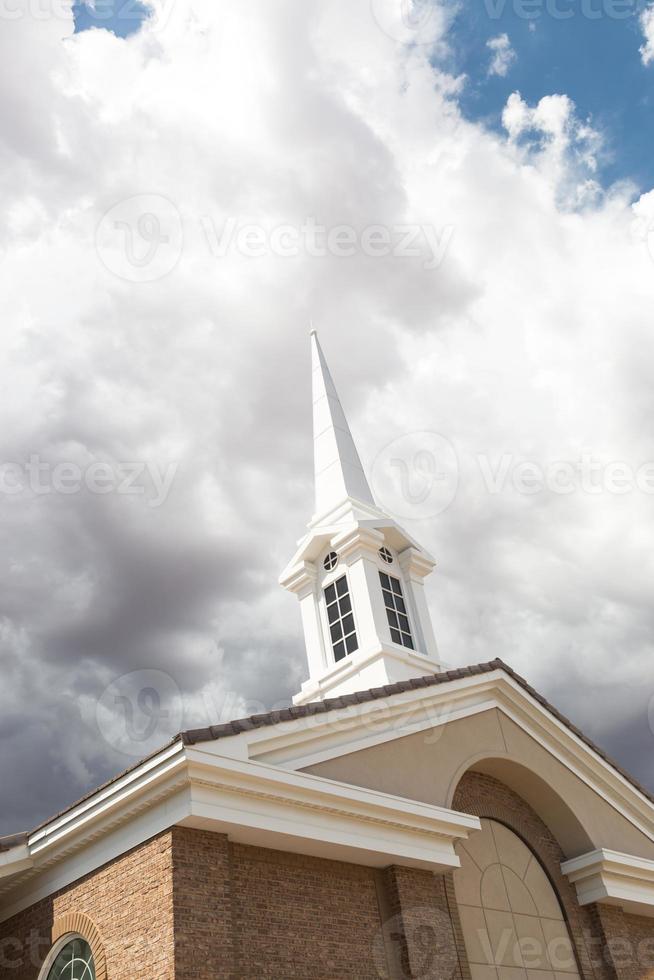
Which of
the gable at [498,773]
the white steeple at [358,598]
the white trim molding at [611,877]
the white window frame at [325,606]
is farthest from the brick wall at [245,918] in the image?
the white window frame at [325,606]

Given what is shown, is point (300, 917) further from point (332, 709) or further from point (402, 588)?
point (402, 588)

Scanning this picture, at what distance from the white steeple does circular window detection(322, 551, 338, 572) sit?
23mm

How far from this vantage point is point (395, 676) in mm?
17781

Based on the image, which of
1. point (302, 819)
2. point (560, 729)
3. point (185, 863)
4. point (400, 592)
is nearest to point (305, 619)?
point (400, 592)

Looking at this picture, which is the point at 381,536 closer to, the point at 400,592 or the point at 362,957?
the point at 400,592

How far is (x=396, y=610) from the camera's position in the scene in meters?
19.6

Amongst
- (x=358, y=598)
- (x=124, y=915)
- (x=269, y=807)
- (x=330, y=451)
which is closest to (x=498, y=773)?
(x=358, y=598)

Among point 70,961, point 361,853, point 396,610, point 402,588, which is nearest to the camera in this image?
point 70,961

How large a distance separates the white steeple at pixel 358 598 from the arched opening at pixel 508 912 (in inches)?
162

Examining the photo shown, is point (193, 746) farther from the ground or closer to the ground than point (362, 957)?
farther from the ground

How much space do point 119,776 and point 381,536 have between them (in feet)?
34.2

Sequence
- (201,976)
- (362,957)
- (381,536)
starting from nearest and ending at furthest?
(201,976), (362,957), (381,536)

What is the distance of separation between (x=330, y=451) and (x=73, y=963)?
14.3m

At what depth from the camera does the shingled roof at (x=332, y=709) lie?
9.99 metres
